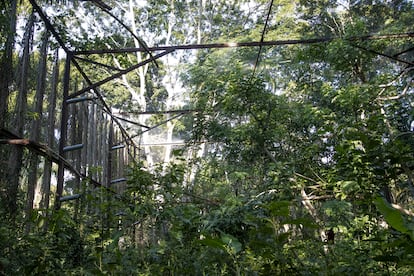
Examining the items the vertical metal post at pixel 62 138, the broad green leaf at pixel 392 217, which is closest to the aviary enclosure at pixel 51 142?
the vertical metal post at pixel 62 138

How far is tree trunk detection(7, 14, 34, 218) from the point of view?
3782 millimetres

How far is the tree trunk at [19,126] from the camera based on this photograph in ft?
12.4

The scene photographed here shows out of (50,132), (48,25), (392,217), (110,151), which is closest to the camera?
(392,217)

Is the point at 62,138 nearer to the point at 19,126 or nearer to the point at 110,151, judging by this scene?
the point at 19,126

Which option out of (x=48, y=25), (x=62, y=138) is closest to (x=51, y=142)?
(x=62, y=138)

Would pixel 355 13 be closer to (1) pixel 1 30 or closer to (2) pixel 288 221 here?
(1) pixel 1 30

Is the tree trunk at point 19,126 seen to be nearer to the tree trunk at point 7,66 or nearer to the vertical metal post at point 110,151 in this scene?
the tree trunk at point 7,66

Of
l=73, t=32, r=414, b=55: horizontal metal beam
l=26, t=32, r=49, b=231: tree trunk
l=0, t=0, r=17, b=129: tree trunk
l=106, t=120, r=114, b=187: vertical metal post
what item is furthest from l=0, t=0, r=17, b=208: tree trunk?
l=106, t=120, r=114, b=187: vertical metal post

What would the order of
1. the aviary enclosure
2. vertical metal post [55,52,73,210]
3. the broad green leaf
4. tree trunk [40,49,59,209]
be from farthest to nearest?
vertical metal post [55,52,73,210] < tree trunk [40,49,59,209] < the aviary enclosure < the broad green leaf

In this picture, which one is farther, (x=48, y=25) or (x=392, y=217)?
(x=48, y=25)

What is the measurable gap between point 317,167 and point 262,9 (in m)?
13.1

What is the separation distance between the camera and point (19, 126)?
13.9 ft

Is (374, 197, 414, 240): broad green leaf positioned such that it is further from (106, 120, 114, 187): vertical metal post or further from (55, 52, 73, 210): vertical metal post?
(106, 120, 114, 187): vertical metal post

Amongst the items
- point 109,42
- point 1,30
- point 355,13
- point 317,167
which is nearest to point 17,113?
point 1,30
